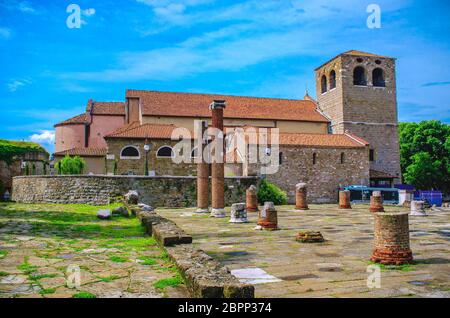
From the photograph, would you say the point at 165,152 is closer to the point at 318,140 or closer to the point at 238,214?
the point at 318,140

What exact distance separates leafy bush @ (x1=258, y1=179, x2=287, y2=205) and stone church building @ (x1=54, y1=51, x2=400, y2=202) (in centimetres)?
184

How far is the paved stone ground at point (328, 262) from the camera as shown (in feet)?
15.1

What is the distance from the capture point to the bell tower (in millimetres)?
34781

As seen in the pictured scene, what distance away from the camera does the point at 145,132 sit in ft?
93.0

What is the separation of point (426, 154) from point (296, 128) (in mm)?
15866

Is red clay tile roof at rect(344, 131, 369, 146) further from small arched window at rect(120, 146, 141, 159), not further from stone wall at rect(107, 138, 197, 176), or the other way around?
small arched window at rect(120, 146, 141, 159)

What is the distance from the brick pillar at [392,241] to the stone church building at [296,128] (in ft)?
67.4

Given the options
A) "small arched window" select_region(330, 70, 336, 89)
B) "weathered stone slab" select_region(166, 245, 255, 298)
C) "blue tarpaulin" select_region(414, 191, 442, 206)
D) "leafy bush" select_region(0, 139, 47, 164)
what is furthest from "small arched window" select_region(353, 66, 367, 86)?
"weathered stone slab" select_region(166, 245, 255, 298)

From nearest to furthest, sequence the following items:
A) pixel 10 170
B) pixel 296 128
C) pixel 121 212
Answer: pixel 121 212, pixel 10 170, pixel 296 128

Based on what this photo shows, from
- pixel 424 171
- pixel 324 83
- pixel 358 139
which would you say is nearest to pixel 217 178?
pixel 358 139
